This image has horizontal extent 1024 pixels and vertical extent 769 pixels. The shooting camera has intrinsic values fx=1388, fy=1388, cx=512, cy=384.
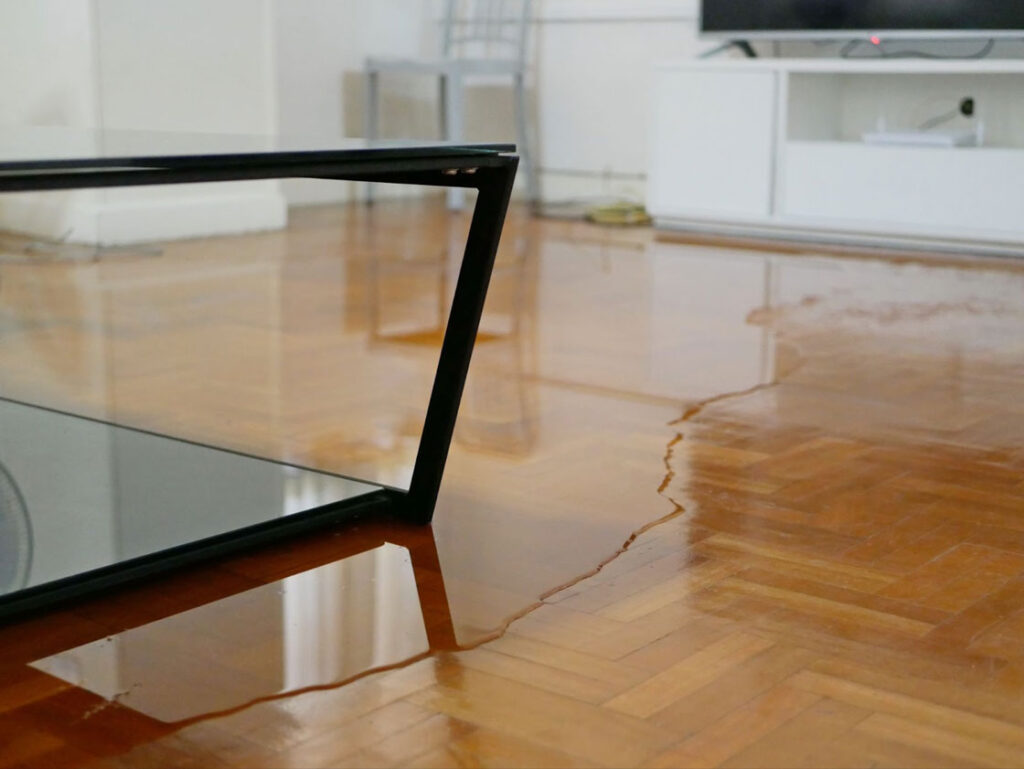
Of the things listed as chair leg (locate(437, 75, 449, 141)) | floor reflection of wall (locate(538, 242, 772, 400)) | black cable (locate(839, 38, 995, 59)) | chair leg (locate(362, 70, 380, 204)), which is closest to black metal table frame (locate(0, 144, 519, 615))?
floor reflection of wall (locate(538, 242, 772, 400))

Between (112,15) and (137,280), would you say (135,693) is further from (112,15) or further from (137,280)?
(112,15)

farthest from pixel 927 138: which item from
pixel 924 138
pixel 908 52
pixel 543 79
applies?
pixel 543 79

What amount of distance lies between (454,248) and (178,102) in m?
0.94

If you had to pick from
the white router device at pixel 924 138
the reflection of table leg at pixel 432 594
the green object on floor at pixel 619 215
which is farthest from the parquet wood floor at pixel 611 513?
the green object on floor at pixel 619 215

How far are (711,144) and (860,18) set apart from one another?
60 centimetres

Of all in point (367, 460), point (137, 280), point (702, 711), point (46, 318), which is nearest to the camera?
point (702, 711)

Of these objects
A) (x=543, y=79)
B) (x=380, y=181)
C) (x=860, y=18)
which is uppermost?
(x=860, y=18)

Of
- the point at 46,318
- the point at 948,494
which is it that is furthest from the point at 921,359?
the point at 46,318

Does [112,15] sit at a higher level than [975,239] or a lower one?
higher

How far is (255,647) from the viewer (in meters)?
Result: 1.20

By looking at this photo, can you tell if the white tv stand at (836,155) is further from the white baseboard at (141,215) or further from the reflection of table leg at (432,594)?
the reflection of table leg at (432,594)

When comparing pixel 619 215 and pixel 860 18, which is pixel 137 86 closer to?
pixel 619 215

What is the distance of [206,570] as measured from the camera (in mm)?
1394

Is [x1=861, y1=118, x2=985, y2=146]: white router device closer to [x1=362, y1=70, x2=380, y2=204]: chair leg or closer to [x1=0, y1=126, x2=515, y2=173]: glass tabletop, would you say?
[x1=362, y1=70, x2=380, y2=204]: chair leg
